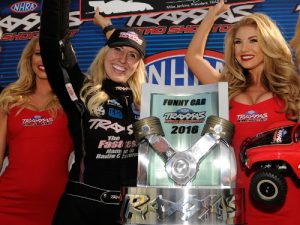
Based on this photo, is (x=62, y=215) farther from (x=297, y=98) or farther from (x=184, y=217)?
(x=297, y=98)

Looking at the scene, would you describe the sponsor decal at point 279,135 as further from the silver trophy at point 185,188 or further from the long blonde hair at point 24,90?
the long blonde hair at point 24,90

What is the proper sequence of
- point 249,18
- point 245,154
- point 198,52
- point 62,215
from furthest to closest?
1. point 198,52
2. point 249,18
3. point 62,215
4. point 245,154

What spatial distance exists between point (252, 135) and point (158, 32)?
36.2 inches

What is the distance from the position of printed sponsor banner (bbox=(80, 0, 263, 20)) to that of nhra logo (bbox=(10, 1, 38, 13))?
0.99 ft

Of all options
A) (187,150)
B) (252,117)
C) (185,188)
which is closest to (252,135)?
(252,117)

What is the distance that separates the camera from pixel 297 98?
1517 millimetres

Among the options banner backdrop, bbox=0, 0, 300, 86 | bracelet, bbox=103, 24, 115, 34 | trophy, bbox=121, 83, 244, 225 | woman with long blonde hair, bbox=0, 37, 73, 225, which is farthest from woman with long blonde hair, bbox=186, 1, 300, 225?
woman with long blonde hair, bbox=0, 37, 73, 225

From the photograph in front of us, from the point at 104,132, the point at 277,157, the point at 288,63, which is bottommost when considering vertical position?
the point at 277,157

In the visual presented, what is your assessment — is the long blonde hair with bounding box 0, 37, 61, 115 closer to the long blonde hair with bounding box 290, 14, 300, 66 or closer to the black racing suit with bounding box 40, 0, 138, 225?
the black racing suit with bounding box 40, 0, 138, 225

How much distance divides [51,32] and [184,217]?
91 centimetres

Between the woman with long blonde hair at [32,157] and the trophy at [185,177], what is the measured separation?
0.70m

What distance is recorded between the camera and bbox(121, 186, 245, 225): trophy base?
1.06 meters

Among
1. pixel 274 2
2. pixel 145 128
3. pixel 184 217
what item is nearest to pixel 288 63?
pixel 274 2

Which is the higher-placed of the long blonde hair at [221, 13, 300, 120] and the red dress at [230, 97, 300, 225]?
the long blonde hair at [221, 13, 300, 120]
